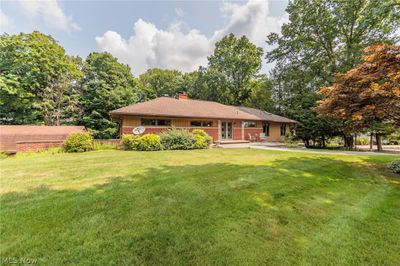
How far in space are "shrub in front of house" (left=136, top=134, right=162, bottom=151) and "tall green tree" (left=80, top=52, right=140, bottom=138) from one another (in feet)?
42.6

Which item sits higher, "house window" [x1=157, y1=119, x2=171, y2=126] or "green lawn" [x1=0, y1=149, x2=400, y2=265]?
"house window" [x1=157, y1=119, x2=171, y2=126]

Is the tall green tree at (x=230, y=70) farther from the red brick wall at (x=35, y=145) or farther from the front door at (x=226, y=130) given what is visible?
the red brick wall at (x=35, y=145)

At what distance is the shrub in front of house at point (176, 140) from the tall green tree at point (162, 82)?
73.5 feet

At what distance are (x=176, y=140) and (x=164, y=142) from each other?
0.82 metres

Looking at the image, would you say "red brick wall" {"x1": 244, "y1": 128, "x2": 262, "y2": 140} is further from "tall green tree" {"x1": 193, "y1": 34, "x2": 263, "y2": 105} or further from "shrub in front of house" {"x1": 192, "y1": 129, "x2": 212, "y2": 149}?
"tall green tree" {"x1": 193, "y1": 34, "x2": 263, "y2": 105}

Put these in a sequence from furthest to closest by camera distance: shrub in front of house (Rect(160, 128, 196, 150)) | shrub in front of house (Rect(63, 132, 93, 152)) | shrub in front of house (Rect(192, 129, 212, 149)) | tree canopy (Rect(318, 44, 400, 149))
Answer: shrub in front of house (Rect(192, 129, 212, 149)), shrub in front of house (Rect(160, 128, 196, 150)), shrub in front of house (Rect(63, 132, 93, 152)), tree canopy (Rect(318, 44, 400, 149))

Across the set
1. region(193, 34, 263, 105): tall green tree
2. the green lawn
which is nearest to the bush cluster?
the green lawn

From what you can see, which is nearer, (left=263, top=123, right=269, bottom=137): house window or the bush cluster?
the bush cluster

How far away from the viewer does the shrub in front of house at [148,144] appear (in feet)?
39.0

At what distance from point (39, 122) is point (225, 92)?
25.5 m

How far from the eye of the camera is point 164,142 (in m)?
12.4

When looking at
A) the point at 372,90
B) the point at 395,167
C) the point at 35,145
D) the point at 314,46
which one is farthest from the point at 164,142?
the point at 314,46

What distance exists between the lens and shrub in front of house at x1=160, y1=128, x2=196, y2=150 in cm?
1245

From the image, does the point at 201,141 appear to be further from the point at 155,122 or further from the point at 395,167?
the point at 395,167
